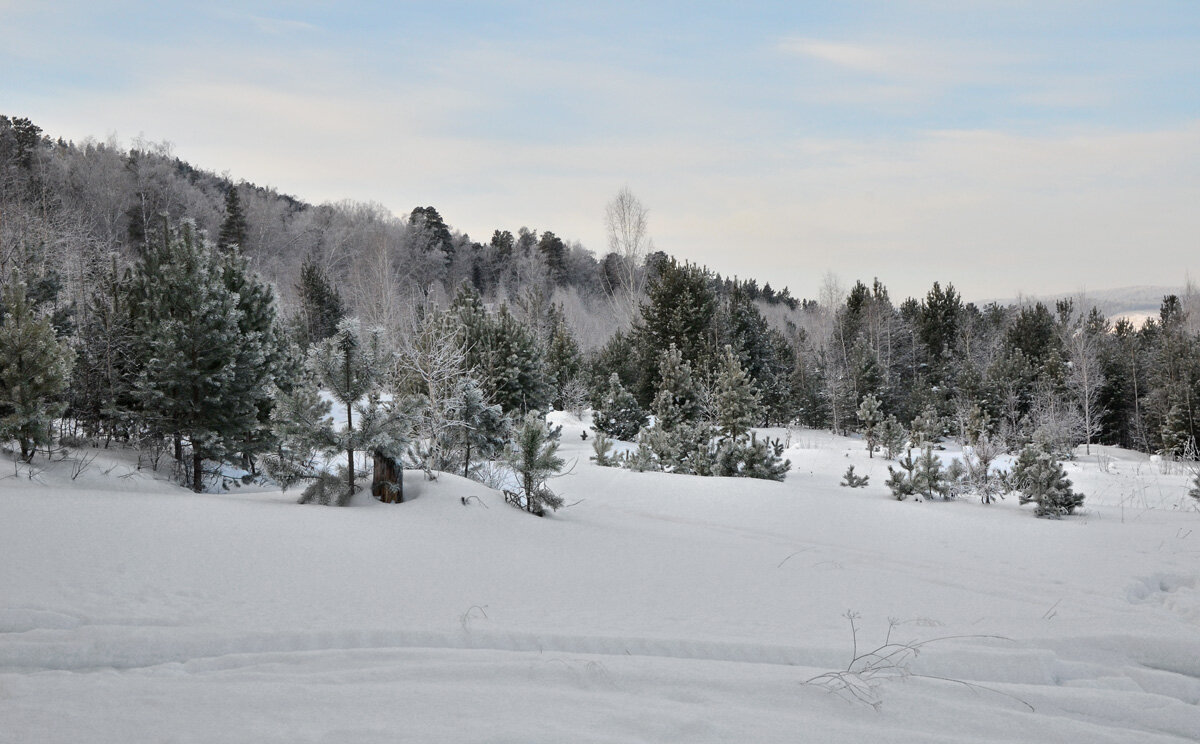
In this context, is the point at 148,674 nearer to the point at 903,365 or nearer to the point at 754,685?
the point at 754,685

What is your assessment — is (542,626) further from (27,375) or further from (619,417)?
(619,417)

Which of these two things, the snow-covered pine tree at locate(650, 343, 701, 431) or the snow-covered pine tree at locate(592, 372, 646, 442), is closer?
the snow-covered pine tree at locate(650, 343, 701, 431)

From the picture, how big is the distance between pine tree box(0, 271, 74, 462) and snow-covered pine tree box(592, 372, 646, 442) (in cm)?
1575

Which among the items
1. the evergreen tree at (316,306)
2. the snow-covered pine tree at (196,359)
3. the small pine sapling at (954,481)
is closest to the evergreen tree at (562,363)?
the evergreen tree at (316,306)

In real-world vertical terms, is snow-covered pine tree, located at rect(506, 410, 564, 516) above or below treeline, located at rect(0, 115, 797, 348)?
below

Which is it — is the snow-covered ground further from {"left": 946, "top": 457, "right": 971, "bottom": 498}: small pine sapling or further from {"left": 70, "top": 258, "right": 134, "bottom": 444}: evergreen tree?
{"left": 70, "top": 258, "right": 134, "bottom": 444}: evergreen tree

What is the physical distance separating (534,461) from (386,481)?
1672 mm

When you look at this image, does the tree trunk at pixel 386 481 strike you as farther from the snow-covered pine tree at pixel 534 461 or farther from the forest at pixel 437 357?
the snow-covered pine tree at pixel 534 461

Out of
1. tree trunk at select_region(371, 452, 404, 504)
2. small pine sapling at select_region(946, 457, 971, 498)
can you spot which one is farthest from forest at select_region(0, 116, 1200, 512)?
small pine sapling at select_region(946, 457, 971, 498)

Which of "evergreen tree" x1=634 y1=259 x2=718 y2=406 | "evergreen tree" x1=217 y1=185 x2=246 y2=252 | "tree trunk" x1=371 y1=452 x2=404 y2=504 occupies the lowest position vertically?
"tree trunk" x1=371 y1=452 x2=404 y2=504

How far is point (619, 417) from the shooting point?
2352 centimetres

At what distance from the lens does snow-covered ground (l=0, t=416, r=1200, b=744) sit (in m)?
3.13

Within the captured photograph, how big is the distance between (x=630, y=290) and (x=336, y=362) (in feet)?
110

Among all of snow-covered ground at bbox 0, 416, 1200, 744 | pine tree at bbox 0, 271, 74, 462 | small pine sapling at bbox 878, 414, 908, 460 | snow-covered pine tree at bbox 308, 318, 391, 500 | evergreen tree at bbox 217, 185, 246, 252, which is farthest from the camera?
evergreen tree at bbox 217, 185, 246, 252
